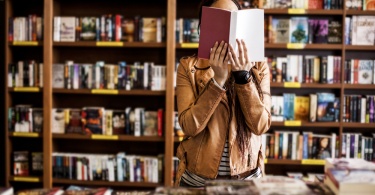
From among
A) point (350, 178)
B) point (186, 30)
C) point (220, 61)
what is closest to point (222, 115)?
point (220, 61)

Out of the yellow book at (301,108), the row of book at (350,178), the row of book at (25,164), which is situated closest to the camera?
the row of book at (350,178)

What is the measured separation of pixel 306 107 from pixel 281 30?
0.67 m

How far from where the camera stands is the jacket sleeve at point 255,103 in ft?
5.11

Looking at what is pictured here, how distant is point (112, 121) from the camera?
3.60 metres

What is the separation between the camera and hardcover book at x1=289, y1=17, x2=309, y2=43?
349 centimetres

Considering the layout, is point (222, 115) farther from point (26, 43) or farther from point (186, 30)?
point (26, 43)

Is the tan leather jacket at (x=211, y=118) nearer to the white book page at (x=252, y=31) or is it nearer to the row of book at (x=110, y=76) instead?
the white book page at (x=252, y=31)

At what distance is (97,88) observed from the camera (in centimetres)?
359

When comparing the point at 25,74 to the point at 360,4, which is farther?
the point at 25,74

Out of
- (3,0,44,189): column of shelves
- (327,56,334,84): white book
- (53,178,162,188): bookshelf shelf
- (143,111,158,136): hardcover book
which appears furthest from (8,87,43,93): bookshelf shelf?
(327,56,334,84): white book

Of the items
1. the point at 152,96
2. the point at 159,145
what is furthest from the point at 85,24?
the point at 159,145

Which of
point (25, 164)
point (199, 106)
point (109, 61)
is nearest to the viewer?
point (199, 106)

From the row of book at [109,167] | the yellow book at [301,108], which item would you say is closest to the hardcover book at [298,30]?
the yellow book at [301,108]

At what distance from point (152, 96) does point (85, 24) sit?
2.79 ft
